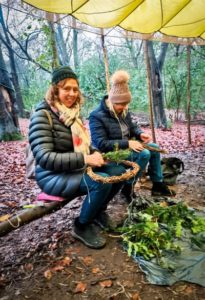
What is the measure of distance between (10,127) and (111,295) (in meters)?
7.23

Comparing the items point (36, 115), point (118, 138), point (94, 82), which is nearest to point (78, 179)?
point (36, 115)

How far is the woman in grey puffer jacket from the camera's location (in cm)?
243

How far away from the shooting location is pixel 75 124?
2643 mm

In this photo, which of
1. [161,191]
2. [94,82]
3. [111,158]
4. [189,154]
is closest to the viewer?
[111,158]

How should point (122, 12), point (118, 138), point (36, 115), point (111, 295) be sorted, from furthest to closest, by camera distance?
point (122, 12)
point (118, 138)
point (36, 115)
point (111, 295)

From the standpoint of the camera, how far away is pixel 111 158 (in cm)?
270

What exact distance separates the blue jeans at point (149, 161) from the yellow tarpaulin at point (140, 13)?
2002mm

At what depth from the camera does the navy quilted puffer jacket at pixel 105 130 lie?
331 centimetres

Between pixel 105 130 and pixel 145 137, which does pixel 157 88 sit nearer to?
pixel 145 137

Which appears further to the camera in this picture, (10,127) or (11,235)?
(10,127)

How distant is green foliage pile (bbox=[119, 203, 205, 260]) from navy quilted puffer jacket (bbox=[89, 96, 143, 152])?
0.83 m

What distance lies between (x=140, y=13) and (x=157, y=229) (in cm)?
329

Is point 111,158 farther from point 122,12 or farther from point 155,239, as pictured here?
point 122,12

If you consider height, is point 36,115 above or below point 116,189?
above
